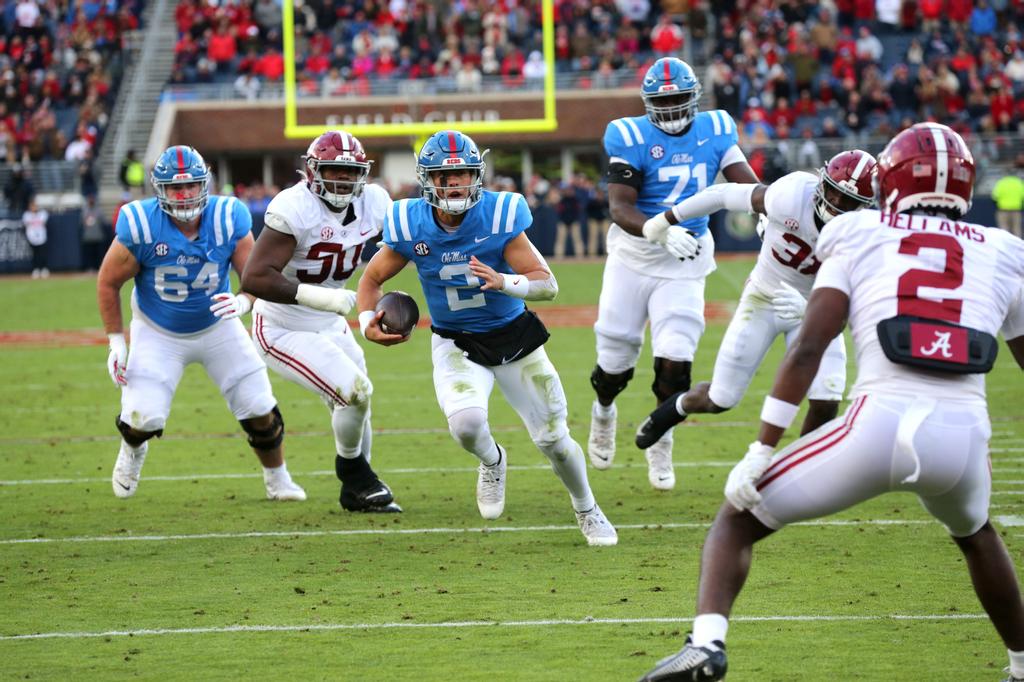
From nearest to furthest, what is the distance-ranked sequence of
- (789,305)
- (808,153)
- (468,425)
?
(468,425)
(789,305)
(808,153)

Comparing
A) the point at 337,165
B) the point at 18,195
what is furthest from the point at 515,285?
the point at 18,195

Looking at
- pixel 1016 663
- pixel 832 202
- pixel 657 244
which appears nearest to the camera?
pixel 1016 663

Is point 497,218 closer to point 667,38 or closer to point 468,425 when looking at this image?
point 468,425

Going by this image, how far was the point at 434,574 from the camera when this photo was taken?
5512 millimetres

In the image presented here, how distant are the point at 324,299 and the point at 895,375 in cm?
316

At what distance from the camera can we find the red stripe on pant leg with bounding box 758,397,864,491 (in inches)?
147

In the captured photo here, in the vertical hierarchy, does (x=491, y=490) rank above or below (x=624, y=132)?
below

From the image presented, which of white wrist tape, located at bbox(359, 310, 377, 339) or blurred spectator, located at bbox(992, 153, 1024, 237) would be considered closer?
white wrist tape, located at bbox(359, 310, 377, 339)

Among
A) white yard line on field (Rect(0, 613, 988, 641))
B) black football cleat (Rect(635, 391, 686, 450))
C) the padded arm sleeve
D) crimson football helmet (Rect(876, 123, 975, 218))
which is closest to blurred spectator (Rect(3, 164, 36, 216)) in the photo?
black football cleat (Rect(635, 391, 686, 450))

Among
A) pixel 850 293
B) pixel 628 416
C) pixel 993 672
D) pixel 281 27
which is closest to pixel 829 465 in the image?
pixel 850 293

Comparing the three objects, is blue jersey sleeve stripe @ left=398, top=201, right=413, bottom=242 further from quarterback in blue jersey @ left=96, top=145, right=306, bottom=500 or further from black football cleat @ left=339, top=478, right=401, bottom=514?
black football cleat @ left=339, top=478, right=401, bottom=514

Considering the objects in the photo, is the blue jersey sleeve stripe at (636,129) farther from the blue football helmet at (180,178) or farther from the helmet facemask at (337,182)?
the blue football helmet at (180,178)

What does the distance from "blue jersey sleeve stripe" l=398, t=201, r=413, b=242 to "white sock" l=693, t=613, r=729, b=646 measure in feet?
8.28

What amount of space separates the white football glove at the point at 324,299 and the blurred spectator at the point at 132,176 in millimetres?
18560
